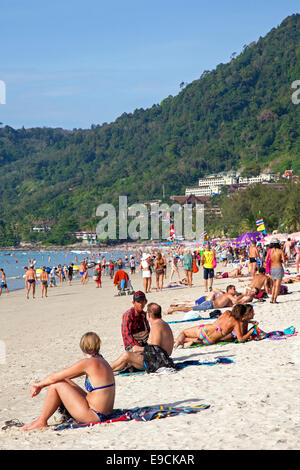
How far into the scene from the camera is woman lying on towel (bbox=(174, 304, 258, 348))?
8141 millimetres

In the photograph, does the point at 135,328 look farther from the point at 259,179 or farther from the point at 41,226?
the point at 41,226

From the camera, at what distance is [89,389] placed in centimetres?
502

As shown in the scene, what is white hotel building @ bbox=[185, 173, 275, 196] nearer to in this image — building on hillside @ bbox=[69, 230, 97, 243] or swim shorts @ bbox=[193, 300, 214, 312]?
building on hillside @ bbox=[69, 230, 97, 243]

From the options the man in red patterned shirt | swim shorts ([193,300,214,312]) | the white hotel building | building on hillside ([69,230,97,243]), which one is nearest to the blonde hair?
the man in red patterned shirt

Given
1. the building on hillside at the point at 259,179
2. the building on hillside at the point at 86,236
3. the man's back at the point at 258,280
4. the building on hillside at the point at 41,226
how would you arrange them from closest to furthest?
the man's back at the point at 258,280
the building on hillside at the point at 86,236
the building on hillside at the point at 259,179
the building on hillside at the point at 41,226

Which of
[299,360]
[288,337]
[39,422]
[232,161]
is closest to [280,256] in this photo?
[288,337]

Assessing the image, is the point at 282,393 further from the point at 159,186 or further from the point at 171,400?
the point at 159,186

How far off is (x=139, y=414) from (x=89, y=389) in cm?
48

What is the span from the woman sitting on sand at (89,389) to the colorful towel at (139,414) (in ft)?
0.18

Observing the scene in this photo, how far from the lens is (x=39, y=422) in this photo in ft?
16.5

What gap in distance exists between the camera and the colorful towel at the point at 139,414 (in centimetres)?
496

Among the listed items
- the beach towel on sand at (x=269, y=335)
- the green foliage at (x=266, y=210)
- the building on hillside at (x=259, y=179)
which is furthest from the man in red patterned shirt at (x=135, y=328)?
the building on hillside at (x=259, y=179)

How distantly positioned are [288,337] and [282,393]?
118 inches

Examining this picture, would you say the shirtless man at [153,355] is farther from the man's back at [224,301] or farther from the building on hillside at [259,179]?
the building on hillside at [259,179]
